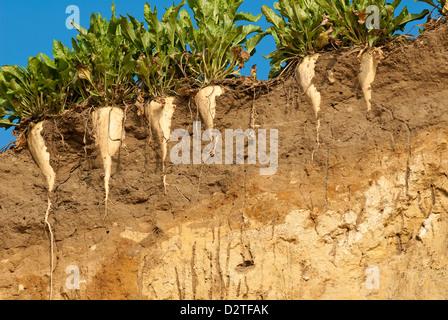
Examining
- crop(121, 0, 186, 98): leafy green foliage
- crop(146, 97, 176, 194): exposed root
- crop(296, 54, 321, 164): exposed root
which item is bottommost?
crop(146, 97, 176, 194): exposed root

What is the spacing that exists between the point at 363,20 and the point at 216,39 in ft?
5.59

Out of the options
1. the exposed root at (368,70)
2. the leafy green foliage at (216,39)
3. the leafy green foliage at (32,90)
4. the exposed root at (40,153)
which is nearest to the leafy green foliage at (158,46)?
the leafy green foliage at (216,39)

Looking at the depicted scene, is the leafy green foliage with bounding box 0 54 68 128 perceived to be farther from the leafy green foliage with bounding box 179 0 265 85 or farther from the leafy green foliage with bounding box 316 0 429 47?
the leafy green foliage with bounding box 316 0 429 47

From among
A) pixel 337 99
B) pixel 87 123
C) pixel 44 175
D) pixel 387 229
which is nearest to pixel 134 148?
pixel 87 123

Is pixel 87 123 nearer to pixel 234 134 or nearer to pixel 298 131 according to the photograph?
pixel 234 134

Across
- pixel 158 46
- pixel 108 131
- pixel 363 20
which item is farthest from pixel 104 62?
pixel 363 20

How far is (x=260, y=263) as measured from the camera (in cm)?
721

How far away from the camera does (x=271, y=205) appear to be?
743 centimetres

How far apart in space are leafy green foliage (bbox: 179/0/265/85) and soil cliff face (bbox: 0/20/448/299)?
375 mm

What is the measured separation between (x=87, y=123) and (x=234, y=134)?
5.88 feet

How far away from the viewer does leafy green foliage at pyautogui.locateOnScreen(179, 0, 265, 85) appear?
26.8 feet

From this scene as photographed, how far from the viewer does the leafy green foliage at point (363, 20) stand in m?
7.56

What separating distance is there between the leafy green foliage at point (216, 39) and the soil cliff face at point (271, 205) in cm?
37

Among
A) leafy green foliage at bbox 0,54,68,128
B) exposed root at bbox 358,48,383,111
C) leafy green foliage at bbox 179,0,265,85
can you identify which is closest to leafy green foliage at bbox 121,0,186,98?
leafy green foliage at bbox 179,0,265,85
